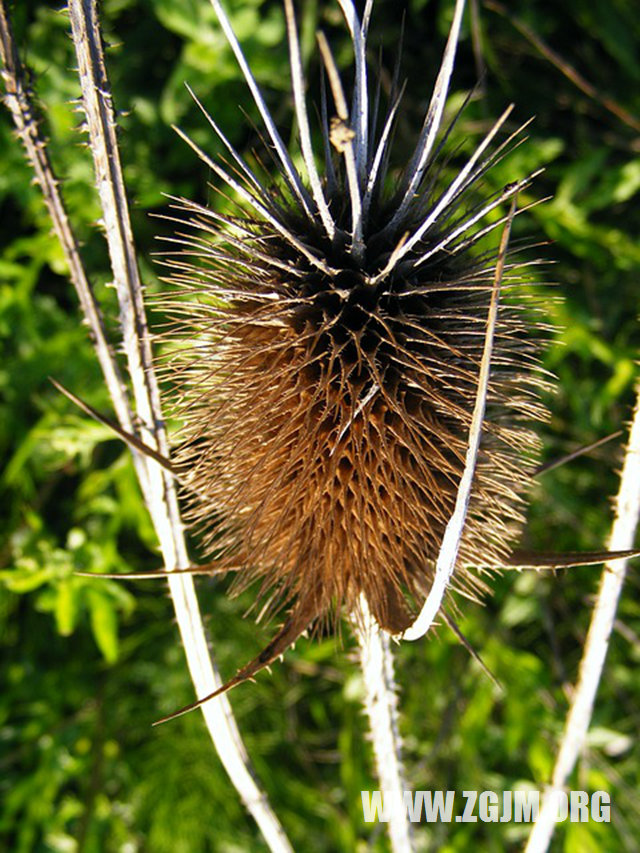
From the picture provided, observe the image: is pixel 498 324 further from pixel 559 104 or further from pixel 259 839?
pixel 259 839

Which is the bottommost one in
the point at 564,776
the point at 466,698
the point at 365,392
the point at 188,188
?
the point at 466,698

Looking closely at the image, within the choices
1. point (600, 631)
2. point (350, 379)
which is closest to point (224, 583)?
point (600, 631)

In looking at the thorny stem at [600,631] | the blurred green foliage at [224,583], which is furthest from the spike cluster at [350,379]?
the blurred green foliage at [224,583]

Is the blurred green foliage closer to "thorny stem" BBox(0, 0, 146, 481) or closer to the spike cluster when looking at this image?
"thorny stem" BBox(0, 0, 146, 481)

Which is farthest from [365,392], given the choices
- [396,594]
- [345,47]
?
[345,47]

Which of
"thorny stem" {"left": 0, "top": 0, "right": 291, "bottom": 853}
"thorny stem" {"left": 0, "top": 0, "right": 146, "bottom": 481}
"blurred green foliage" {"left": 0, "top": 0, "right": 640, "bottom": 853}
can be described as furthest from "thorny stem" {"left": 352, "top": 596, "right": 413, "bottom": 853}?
"blurred green foliage" {"left": 0, "top": 0, "right": 640, "bottom": 853}

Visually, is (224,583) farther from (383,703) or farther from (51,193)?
(51,193)

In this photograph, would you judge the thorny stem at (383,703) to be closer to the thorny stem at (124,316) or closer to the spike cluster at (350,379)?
the spike cluster at (350,379)
